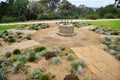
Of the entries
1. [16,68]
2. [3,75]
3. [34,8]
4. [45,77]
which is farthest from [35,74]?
[34,8]

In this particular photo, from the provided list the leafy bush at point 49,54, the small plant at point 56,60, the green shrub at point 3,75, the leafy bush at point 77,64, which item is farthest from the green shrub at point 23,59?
the leafy bush at point 77,64

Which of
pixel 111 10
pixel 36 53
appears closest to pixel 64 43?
pixel 36 53

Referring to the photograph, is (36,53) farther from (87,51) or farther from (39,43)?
(87,51)

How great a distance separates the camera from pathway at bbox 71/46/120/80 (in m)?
10.6

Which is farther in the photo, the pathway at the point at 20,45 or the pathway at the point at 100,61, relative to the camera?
the pathway at the point at 20,45

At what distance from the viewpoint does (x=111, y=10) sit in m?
41.2

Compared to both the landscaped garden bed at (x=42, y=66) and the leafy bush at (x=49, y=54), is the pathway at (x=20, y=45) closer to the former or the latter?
the landscaped garden bed at (x=42, y=66)

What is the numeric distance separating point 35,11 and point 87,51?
93.0ft

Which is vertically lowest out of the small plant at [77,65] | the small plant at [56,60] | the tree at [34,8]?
the small plant at [77,65]

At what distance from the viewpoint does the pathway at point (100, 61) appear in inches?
418

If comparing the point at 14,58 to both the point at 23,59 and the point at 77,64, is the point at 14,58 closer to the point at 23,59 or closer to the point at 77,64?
the point at 23,59

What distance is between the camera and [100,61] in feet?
40.2

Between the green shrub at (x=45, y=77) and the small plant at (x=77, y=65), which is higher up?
the small plant at (x=77, y=65)

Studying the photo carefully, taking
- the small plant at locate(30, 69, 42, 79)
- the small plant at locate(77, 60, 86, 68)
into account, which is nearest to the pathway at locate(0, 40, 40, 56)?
the small plant at locate(30, 69, 42, 79)
